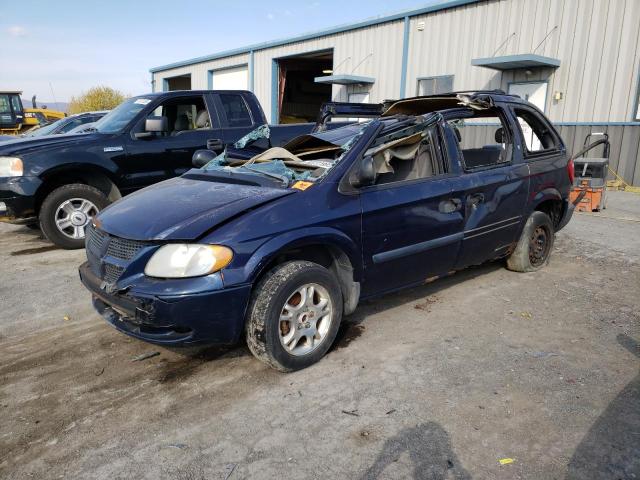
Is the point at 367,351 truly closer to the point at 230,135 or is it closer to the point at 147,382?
the point at 147,382

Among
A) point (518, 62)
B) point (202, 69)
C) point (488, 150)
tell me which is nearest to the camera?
point (488, 150)

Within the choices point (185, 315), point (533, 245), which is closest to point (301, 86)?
point (533, 245)

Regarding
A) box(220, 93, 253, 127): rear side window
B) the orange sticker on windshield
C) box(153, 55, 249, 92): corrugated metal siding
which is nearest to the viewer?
the orange sticker on windshield

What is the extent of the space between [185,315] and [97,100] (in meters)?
38.5

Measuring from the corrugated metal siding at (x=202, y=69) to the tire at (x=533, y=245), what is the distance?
20724 millimetres

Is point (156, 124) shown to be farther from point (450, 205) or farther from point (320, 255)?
point (450, 205)

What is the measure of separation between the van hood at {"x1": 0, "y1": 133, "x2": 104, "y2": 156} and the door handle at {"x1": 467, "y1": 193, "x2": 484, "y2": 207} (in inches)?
183

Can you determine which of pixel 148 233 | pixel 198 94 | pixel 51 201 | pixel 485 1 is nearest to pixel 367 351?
pixel 148 233

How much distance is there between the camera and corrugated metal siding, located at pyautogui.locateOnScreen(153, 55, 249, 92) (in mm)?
24094

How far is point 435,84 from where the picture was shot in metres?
15.5

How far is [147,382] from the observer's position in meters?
3.11

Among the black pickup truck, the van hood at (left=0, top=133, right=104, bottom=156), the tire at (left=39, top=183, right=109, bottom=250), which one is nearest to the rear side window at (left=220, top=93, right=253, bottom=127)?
the black pickup truck

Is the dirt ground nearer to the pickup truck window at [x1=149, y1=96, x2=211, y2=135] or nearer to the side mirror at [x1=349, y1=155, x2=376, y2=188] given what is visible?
the side mirror at [x1=349, y1=155, x2=376, y2=188]

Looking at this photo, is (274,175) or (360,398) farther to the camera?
(274,175)
